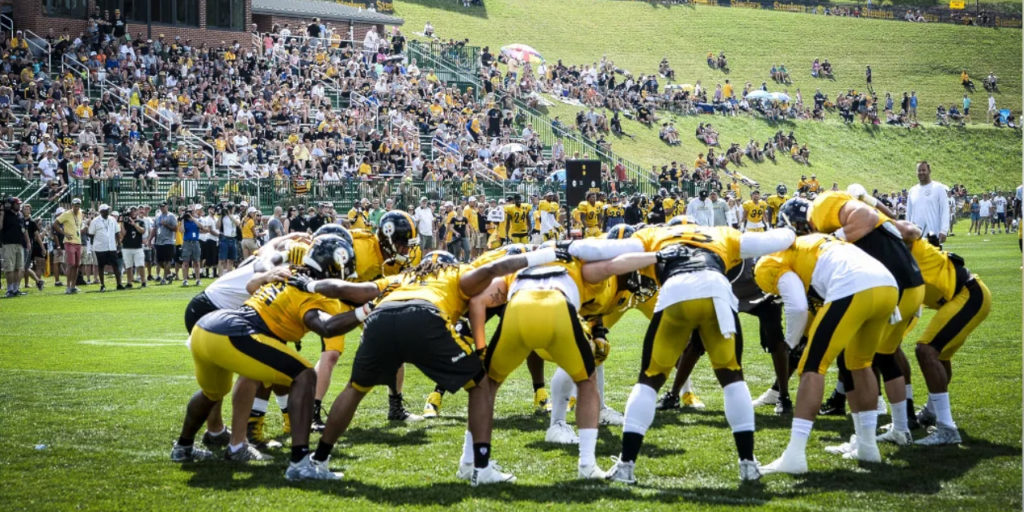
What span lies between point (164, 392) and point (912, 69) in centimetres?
7493

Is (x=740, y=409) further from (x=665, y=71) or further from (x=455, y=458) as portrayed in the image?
(x=665, y=71)

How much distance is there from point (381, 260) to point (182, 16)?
3446 centimetres

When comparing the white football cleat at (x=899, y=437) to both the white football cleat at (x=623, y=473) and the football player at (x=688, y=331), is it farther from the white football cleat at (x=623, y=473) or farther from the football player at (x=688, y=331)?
the white football cleat at (x=623, y=473)

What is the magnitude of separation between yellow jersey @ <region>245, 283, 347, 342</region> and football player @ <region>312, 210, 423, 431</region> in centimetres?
36

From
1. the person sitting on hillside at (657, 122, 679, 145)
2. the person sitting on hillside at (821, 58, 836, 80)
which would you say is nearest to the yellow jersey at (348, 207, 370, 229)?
the person sitting on hillside at (657, 122, 679, 145)

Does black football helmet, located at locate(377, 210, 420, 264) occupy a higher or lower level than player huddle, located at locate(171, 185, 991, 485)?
higher

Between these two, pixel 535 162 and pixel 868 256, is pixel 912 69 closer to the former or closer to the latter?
pixel 535 162

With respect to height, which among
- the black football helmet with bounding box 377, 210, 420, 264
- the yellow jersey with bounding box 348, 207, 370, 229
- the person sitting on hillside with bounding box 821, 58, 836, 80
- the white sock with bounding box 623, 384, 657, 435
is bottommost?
the white sock with bounding box 623, 384, 657, 435

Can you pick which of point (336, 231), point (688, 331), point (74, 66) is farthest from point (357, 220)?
point (74, 66)

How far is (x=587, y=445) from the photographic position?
7098 mm

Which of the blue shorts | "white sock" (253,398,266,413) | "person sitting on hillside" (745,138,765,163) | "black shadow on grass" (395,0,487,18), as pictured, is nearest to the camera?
"white sock" (253,398,266,413)

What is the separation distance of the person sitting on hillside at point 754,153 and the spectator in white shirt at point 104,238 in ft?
131

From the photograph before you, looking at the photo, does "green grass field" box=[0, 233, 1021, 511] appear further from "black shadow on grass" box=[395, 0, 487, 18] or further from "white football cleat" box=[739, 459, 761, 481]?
"black shadow on grass" box=[395, 0, 487, 18]

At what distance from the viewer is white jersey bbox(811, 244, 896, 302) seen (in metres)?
7.27
